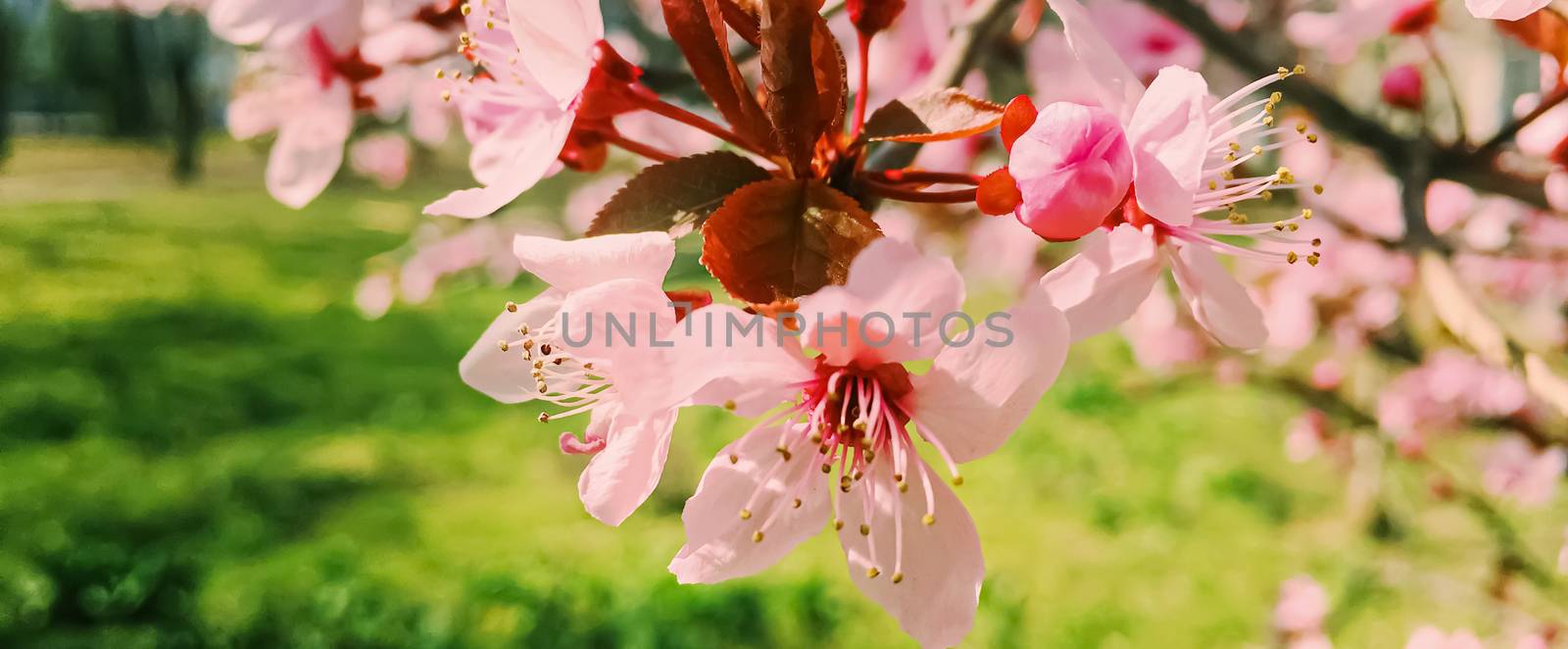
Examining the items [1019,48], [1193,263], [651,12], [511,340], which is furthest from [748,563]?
[651,12]

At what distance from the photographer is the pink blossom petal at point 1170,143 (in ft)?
1.83

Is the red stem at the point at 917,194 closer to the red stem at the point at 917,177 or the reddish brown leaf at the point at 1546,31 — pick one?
the red stem at the point at 917,177

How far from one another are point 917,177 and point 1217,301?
0.22 meters

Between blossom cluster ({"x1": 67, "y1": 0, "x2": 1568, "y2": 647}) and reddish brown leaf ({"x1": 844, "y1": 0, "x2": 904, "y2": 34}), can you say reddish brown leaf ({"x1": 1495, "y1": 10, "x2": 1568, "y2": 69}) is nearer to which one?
blossom cluster ({"x1": 67, "y1": 0, "x2": 1568, "y2": 647})

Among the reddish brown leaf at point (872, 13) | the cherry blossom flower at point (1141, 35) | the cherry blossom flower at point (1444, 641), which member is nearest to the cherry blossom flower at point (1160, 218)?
the reddish brown leaf at point (872, 13)

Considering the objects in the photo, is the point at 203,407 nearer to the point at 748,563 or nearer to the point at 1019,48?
the point at 1019,48

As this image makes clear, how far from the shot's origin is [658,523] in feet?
12.0

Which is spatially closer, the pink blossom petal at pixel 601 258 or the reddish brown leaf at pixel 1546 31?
the pink blossom petal at pixel 601 258

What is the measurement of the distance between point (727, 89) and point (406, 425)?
174 inches

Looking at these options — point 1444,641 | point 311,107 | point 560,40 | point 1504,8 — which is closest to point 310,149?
point 311,107

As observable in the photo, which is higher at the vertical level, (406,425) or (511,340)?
(511,340)

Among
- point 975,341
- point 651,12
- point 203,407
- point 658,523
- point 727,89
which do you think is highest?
point 727,89

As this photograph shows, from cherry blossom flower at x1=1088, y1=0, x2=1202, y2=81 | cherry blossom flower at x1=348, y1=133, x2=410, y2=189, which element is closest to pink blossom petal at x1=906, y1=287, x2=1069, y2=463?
cherry blossom flower at x1=1088, y1=0, x2=1202, y2=81

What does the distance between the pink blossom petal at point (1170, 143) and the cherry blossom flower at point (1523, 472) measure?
Result: 7.43 ft
